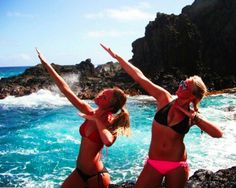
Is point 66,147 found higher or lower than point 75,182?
lower

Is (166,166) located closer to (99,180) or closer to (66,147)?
(99,180)

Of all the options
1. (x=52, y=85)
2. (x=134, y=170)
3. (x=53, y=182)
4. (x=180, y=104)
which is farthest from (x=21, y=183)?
(x=52, y=85)

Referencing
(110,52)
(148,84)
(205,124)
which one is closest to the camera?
(205,124)

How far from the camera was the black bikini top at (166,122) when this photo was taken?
449 cm

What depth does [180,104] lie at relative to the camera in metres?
4.55

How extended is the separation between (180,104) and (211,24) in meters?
51.6

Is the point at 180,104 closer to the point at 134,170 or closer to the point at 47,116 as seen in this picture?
the point at 134,170

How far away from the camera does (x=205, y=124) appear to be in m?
4.25

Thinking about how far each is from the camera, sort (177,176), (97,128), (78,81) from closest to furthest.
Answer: (97,128) < (177,176) < (78,81)

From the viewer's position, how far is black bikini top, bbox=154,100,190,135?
14.7ft

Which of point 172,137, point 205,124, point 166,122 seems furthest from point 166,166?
point 205,124

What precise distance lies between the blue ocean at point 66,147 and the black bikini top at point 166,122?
2761mm

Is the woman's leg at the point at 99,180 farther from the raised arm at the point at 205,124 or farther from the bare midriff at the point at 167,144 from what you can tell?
the raised arm at the point at 205,124

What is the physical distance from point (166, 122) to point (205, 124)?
508 millimetres
